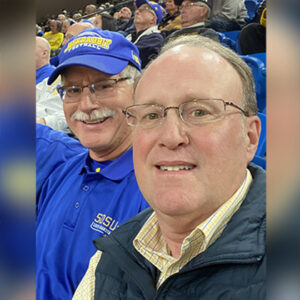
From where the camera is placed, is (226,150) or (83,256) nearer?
(226,150)

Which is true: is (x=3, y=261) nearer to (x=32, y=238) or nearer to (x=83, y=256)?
(x=32, y=238)

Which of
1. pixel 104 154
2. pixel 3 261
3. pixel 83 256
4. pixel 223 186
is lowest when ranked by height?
pixel 83 256

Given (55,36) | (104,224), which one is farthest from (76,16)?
(104,224)

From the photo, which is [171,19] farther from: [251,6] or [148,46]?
[148,46]

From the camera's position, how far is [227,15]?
3086 mm

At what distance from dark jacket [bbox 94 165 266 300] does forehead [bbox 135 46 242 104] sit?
0.45ft

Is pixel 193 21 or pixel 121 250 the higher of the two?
pixel 193 21

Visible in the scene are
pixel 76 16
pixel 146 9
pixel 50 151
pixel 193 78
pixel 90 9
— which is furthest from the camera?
pixel 90 9

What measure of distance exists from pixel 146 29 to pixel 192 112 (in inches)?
120

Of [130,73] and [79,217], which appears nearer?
[79,217]

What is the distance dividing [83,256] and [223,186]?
1.39ft

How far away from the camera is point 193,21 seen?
9.48 ft

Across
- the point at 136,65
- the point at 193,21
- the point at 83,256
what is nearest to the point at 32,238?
the point at 83,256

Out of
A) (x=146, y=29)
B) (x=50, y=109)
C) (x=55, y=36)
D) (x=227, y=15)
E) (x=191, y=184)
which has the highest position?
(x=227, y=15)
